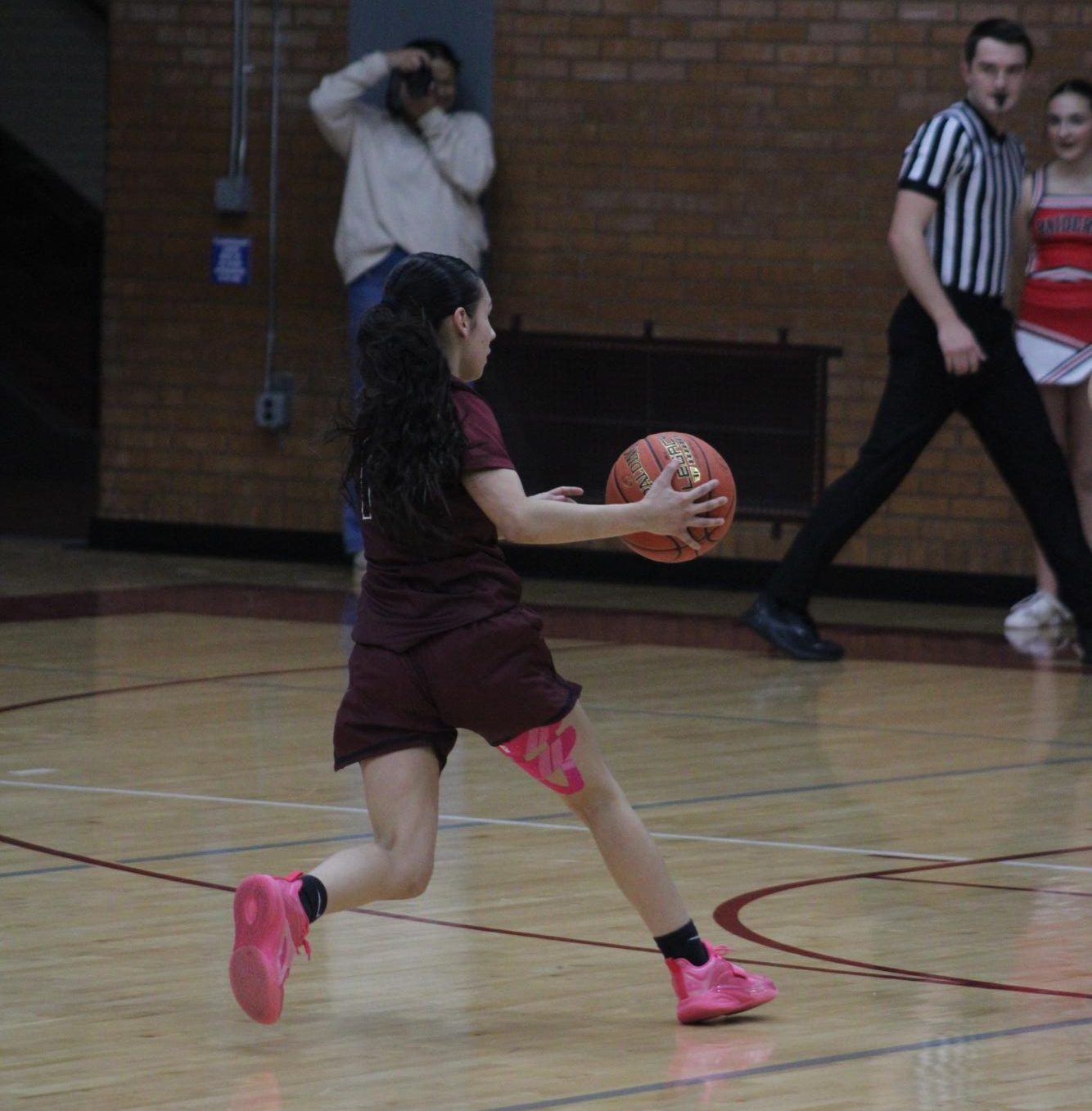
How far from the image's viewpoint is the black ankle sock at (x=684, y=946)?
4391 mm

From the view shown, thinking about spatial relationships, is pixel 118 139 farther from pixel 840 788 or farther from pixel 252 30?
pixel 840 788

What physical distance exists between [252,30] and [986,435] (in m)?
4.76

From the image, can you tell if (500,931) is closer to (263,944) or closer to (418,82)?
(263,944)

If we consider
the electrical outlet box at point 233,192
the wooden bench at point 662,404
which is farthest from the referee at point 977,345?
the electrical outlet box at point 233,192

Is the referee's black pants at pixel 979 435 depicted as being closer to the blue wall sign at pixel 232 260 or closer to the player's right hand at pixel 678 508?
the blue wall sign at pixel 232 260

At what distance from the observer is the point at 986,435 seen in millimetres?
9141

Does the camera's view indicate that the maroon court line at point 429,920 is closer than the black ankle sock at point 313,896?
No

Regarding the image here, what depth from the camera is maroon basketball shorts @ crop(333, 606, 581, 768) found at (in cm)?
433

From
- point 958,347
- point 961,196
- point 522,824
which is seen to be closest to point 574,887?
point 522,824

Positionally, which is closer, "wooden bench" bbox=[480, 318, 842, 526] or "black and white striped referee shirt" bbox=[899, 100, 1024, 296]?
"black and white striped referee shirt" bbox=[899, 100, 1024, 296]

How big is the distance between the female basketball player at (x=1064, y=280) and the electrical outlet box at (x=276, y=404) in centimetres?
380

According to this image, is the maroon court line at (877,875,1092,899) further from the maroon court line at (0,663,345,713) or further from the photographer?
the photographer

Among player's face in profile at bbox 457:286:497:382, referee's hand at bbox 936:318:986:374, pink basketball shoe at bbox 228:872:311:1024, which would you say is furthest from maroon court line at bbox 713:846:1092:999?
referee's hand at bbox 936:318:986:374

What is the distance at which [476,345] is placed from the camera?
14.5ft
